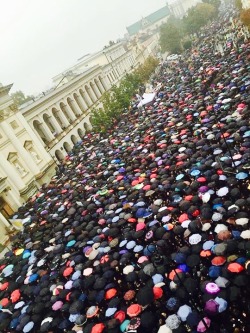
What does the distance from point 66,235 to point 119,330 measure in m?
7.10

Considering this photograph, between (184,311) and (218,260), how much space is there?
204 centimetres

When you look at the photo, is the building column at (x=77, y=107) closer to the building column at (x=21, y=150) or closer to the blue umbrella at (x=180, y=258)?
the building column at (x=21, y=150)

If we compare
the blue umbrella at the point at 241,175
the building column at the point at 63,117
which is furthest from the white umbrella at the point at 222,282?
the building column at the point at 63,117

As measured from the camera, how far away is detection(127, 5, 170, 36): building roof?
142 metres

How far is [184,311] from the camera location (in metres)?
8.77

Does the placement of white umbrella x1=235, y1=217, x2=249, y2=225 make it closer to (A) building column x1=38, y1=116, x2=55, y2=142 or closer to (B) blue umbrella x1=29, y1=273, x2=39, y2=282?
(B) blue umbrella x1=29, y1=273, x2=39, y2=282

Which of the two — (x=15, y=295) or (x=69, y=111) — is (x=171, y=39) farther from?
(x=15, y=295)

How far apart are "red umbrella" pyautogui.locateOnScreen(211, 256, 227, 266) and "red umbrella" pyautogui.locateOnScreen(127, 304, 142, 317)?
2829 mm

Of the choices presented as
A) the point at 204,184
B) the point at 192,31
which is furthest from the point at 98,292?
the point at 192,31

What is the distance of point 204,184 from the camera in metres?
14.2

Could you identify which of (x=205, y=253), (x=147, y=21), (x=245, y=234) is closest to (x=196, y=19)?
(x=147, y=21)

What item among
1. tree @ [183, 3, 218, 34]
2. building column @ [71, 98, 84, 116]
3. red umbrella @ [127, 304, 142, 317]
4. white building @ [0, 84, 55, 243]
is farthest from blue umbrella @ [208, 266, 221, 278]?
tree @ [183, 3, 218, 34]

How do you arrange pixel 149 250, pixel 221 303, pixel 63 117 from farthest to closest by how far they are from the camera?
pixel 63 117
pixel 149 250
pixel 221 303

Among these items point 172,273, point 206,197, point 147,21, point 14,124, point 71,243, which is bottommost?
point 172,273
